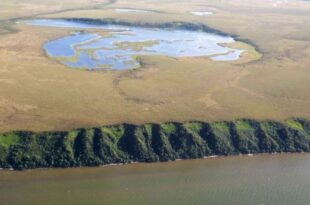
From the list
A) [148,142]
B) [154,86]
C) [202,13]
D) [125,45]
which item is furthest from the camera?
[202,13]

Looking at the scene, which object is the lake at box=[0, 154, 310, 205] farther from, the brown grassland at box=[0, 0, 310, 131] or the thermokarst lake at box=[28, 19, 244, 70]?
the thermokarst lake at box=[28, 19, 244, 70]

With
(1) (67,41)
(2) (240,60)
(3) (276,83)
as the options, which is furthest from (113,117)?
(1) (67,41)

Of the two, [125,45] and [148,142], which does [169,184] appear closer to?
[148,142]

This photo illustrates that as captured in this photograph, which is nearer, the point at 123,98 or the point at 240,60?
the point at 123,98

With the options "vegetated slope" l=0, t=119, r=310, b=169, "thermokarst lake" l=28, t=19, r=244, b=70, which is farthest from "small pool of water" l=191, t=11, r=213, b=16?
"vegetated slope" l=0, t=119, r=310, b=169

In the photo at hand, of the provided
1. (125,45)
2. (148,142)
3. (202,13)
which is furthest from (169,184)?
(202,13)

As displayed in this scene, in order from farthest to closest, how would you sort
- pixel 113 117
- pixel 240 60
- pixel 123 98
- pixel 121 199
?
1. pixel 240 60
2. pixel 123 98
3. pixel 113 117
4. pixel 121 199

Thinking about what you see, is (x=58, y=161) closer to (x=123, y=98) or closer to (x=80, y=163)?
(x=80, y=163)
